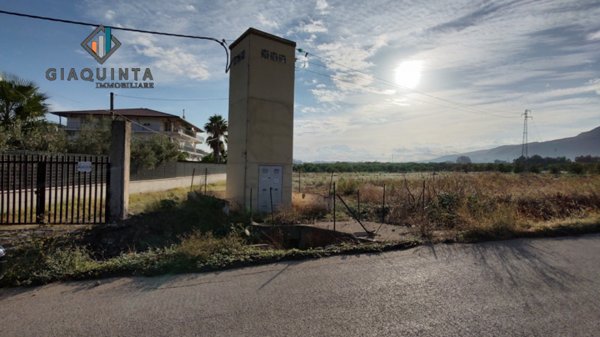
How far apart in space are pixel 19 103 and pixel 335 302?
2020 centimetres

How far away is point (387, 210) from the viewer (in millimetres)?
11953

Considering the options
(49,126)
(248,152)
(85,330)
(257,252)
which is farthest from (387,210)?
(49,126)

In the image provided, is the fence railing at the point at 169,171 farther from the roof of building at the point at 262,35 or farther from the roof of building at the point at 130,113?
the roof of building at the point at 130,113

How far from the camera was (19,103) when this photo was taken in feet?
53.5

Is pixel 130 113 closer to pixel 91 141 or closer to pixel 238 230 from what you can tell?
pixel 91 141

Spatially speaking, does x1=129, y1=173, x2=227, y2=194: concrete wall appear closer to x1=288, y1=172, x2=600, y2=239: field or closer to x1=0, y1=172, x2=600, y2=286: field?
x1=0, y1=172, x2=600, y2=286: field

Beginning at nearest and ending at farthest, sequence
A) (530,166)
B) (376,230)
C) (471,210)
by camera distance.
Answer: (376,230) → (471,210) → (530,166)

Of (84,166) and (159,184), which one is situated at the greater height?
(84,166)

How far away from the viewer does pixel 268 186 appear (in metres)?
Answer: 12.7

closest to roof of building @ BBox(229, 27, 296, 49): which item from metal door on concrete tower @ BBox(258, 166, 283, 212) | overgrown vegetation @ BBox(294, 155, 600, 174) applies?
metal door on concrete tower @ BBox(258, 166, 283, 212)

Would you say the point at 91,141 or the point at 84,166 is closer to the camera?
the point at 84,166

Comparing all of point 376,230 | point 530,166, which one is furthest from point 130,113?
point 530,166

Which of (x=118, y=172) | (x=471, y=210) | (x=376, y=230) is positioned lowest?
(x=376, y=230)

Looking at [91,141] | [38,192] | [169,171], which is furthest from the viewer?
[169,171]
